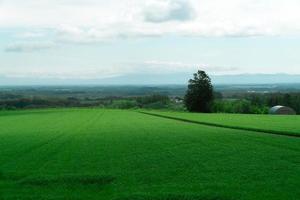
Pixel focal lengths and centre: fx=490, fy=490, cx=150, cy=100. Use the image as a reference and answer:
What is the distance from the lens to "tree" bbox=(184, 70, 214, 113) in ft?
336

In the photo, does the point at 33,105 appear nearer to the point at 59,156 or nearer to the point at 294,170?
the point at 59,156

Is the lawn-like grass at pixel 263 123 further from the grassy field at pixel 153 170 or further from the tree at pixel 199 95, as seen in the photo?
the tree at pixel 199 95

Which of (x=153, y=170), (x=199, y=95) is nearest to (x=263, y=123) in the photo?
(x=153, y=170)

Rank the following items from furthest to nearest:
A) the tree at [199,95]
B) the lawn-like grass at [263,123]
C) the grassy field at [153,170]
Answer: the tree at [199,95]
the lawn-like grass at [263,123]
the grassy field at [153,170]

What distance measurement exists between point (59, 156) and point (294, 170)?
11526mm

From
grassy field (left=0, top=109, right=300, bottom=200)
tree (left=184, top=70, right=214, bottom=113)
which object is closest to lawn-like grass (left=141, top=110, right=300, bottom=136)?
grassy field (left=0, top=109, right=300, bottom=200)

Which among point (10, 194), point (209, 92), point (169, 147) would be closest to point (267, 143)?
point (169, 147)

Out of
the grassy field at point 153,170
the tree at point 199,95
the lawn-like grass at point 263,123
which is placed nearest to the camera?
the grassy field at point 153,170

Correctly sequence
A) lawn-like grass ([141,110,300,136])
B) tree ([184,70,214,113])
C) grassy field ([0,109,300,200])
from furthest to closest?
tree ([184,70,214,113]), lawn-like grass ([141,110,300,136]), grassy field ([0,109,300,200])

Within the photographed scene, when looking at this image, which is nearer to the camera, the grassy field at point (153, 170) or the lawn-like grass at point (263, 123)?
the grassy field at point (153, 170)

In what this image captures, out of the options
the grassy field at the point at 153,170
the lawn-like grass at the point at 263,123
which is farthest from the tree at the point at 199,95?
the grassy field at the point at 153,170

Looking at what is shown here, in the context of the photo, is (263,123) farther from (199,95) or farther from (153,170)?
(199,95)

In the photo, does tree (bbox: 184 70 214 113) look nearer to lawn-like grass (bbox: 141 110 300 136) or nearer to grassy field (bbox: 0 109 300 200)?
lawn-like grass (bbox: 141 110 300 136)

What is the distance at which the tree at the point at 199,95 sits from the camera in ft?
336
